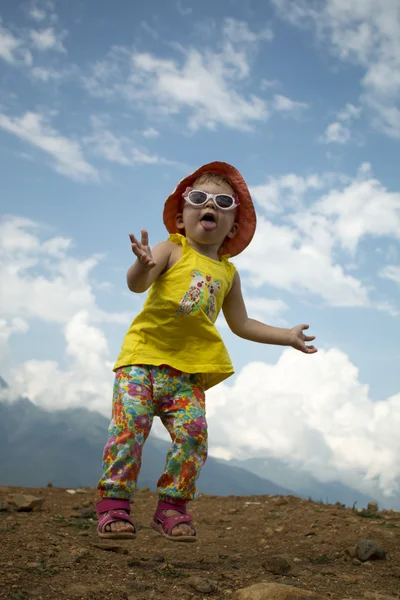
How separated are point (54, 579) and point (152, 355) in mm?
1644

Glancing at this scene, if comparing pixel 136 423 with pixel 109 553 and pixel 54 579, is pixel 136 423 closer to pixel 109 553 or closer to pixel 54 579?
pixel 54 579

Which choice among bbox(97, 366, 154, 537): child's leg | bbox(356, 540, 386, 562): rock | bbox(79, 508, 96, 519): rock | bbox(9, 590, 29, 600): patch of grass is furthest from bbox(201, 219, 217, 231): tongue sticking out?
bbox(79, 508, 96, 519): rock

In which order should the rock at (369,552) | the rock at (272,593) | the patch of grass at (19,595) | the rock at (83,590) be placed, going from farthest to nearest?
the rock at (369,552), the rock at (272,593), the rock at (83,590), the patch of grass at (19,595)

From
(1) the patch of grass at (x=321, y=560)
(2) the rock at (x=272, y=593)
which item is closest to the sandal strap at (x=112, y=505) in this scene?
(2) the rock at (x=272, y=593)

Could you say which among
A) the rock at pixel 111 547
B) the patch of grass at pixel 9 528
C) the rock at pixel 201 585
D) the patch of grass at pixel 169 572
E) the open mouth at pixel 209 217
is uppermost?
the open mouth at pixel 209 217

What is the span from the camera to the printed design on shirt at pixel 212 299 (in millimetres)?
4770

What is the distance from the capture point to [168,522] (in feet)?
14.3

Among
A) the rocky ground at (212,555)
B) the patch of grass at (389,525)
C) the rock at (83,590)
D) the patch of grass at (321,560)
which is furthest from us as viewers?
the patch of grass at (389,525)

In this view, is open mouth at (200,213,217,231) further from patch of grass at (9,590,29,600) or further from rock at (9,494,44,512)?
rock at (9,494,44,512)

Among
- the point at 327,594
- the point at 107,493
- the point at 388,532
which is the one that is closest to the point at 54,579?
the point at 107,493

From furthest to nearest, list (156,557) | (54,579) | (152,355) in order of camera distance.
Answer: (156,557) < (152,355) < (54,579)

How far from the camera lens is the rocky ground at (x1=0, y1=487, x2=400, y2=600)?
165 inches

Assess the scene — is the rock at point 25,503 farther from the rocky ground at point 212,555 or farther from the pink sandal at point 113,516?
the pink sandal at point 113,516

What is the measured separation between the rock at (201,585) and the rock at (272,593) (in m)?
0.19
